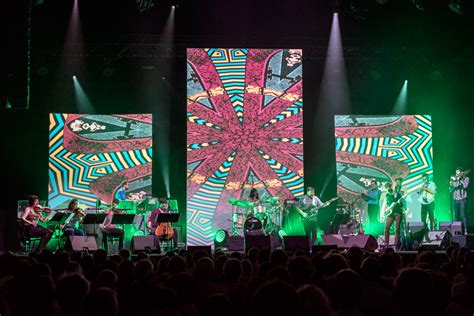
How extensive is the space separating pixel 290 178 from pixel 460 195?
4281mm

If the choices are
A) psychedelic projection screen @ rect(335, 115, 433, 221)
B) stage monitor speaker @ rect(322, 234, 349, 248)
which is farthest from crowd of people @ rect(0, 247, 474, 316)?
psychedelic projection screen @ rect(335, 115, 433, 221)

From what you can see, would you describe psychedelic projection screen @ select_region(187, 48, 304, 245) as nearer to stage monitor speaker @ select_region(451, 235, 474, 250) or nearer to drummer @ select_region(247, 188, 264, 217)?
drummer @ select_region(247, 188, 264, 217)

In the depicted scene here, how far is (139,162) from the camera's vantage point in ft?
52.5

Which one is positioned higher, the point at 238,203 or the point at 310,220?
the point at 238,203

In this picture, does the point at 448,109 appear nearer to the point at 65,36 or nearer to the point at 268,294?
the point at 65,36

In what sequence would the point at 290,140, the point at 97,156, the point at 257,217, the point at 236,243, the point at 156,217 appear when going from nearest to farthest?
the point at 236,243 < the point at 156,217 < the point at 257,217 < the point at 97,156 < the point at 290,140

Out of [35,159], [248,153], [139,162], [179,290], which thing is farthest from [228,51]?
[179,290]

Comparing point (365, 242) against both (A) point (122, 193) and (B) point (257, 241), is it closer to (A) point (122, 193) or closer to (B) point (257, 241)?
(B) point (257, 241)

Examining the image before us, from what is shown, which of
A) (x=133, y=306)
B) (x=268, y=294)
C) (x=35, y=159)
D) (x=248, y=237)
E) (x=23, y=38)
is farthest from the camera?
(x=35, y=159)

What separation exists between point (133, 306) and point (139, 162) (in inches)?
498

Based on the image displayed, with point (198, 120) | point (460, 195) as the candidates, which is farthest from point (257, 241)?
point (460, 195)

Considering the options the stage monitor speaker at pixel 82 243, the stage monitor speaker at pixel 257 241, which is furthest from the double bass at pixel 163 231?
the stage monitor speaker at pixel 257 241

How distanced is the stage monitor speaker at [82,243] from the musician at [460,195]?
347 inches

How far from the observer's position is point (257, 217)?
47.3 feet
